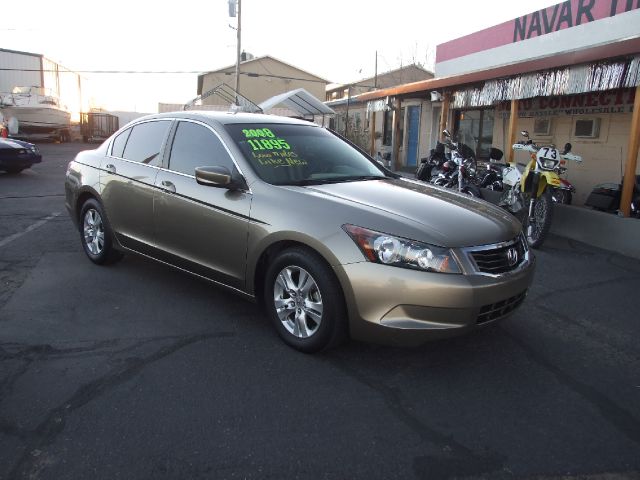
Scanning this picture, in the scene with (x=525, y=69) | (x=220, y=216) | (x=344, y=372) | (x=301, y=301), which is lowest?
(x=344, y=372)

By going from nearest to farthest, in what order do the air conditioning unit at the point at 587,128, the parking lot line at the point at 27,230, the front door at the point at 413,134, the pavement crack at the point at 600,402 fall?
the pavement crack at the point at 600,402
the parking lot line at the point at 27,230
the air conditioning unit at the point at 587,128
the front door at the point at 413,134

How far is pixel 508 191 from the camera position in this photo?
26.8 feet

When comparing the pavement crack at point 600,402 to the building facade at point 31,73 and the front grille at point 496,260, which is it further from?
the building facade at point 31,73

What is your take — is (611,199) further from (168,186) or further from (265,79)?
(265,79)

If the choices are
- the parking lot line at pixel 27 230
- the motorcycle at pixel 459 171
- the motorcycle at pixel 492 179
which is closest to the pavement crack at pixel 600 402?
the motorcycle at pixel 459 171

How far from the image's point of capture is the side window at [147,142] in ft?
15.7

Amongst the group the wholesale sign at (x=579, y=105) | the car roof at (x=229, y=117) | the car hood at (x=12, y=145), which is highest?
the wholesale sign at (x=579, y=105)

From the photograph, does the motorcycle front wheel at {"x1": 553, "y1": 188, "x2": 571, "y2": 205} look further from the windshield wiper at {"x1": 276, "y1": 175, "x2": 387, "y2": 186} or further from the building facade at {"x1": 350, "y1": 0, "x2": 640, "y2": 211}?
the windshield wiper at {"x1": 276, "y1": 175, "x2": 387, "y2": 186}

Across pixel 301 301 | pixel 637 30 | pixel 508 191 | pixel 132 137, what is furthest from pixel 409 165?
pixel 301 301

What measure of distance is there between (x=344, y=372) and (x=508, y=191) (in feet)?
18.6

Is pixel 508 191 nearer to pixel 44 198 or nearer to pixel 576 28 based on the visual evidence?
pixel 576 28

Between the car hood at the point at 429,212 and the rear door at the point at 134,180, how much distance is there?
164 centimetres

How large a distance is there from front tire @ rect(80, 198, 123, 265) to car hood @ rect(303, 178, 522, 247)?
2502mm

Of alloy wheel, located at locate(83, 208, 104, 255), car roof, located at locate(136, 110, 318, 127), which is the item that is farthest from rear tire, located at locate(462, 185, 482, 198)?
alloy wheel, located at locate(83, 208, 104, 255)
